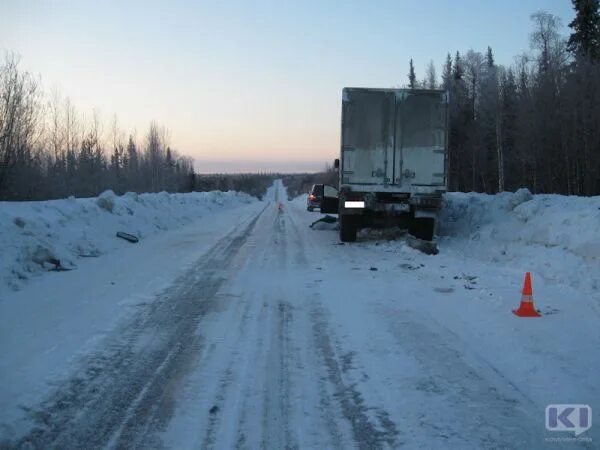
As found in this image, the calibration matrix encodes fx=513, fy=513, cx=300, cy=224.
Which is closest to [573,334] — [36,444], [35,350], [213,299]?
[213,299]

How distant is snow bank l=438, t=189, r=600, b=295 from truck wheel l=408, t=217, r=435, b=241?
0.42 metres

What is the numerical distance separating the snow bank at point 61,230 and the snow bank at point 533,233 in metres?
9.06

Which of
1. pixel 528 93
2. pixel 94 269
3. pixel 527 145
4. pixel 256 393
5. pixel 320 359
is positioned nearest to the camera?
pixel 256 393

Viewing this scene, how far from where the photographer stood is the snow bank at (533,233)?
8359 millimetres

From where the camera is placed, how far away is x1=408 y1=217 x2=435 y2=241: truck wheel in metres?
13.7

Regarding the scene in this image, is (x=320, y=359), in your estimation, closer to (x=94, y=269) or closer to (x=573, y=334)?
(x=573, y=334)

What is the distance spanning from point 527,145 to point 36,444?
43011 millimetres

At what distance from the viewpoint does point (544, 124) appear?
132 ft

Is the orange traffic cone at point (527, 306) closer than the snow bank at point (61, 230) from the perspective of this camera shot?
Yes

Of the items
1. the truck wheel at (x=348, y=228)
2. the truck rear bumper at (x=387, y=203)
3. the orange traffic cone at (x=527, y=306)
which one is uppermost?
the truck rear bumper at (x=387, y=203)

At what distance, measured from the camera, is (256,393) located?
14.0 feet
